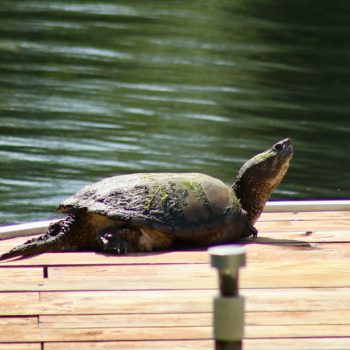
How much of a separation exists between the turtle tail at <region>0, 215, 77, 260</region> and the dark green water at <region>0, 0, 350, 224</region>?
11.2ft

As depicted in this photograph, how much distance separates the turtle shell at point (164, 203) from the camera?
674 centimetres

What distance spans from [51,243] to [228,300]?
296 centimetres

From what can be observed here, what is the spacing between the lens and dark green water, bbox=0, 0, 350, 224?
12398 millimetres

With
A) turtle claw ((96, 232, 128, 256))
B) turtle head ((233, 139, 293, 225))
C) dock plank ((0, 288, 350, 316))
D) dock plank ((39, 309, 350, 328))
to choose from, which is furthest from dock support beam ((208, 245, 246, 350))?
turtle head ((233, 139, 293, 225))

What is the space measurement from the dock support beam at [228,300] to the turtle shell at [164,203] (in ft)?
9.00

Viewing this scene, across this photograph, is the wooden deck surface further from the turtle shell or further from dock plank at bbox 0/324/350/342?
the turtle shell

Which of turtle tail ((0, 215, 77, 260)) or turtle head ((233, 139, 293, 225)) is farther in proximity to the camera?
turtle head ((233, 139, 293, 225))

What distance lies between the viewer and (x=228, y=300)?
390 cm

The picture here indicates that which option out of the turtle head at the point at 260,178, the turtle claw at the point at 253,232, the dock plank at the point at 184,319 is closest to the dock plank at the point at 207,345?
the dock plank at the point at 184,319

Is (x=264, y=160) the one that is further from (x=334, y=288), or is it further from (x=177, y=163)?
(x=177, y=163)

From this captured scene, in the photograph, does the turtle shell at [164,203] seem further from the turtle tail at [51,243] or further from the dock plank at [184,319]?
the dock plank at [184,319]

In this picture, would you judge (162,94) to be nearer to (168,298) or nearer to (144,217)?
(144,217)

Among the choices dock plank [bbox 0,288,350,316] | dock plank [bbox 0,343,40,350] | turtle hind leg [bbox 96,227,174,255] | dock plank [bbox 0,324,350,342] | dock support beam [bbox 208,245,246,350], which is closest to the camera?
dock support beam [bbox 208,245,246,350]

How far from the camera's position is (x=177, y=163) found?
1269cm
